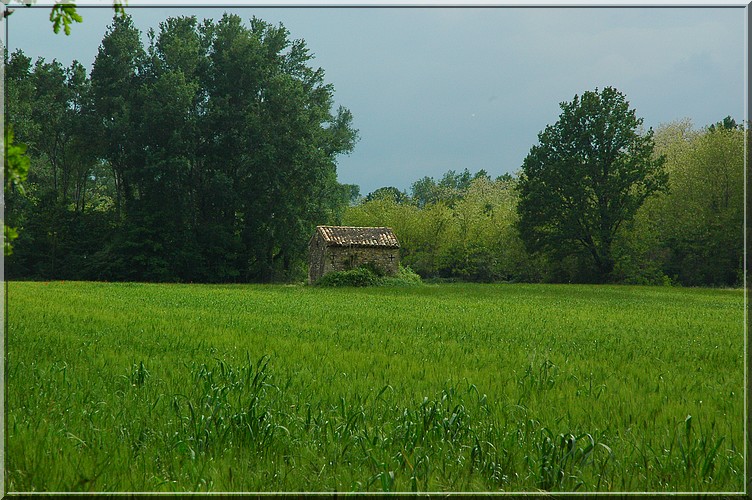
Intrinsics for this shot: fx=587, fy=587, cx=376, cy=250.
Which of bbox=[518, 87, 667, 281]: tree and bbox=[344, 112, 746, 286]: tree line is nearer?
bbox=[344, 112, 746, 286]: tree line

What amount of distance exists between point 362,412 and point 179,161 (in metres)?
35.6

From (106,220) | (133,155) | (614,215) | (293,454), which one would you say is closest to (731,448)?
(293,454)

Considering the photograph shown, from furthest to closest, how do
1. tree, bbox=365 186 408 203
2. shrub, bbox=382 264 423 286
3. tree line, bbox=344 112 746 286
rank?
tree, bbox=365 186 408 203
tree line, bbox=344 112 746 286
shrub, bbox=382 264 423 286

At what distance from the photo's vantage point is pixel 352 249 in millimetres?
39844

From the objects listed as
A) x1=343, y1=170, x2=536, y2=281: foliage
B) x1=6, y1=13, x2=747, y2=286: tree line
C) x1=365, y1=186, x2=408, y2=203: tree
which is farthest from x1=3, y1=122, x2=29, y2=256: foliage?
x1=365, y1=186, x2=408, y2=203: tree

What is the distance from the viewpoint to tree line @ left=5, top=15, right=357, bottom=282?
105 ft

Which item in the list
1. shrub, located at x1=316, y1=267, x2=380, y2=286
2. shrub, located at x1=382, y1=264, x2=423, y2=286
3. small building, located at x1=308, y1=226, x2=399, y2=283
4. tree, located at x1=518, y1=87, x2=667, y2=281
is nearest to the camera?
shrub, located at x1=316, y1=267, x2=380, y2=286

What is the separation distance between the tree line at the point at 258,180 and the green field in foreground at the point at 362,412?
21885mm

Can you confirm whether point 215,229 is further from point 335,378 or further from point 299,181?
point 335,378

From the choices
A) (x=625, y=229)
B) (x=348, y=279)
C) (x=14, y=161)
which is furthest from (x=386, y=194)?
(x=14, y=161)

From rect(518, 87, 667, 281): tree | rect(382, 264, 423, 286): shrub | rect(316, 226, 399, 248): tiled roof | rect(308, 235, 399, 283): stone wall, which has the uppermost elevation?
rect(518, 87, 667, 281): tree

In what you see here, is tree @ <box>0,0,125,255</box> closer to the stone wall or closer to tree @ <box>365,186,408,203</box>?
the stone wall

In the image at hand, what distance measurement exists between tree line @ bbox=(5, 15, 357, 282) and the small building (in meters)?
2.72

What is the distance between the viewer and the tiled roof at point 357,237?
39.5 metres
